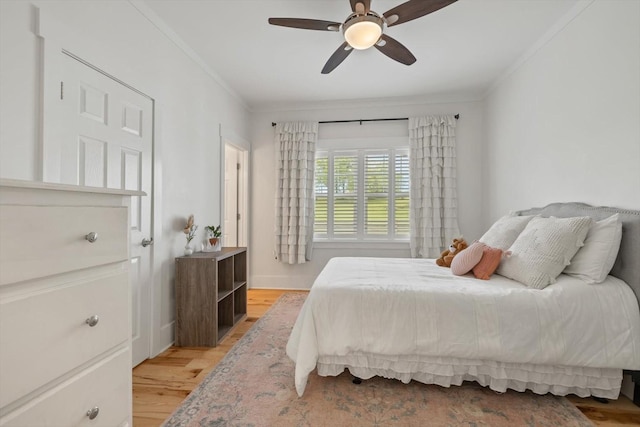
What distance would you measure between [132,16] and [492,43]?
3.10 m

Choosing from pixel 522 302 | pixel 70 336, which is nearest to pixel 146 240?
pixel 70 336

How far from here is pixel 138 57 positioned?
226 cm

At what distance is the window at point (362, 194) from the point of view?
4.28m

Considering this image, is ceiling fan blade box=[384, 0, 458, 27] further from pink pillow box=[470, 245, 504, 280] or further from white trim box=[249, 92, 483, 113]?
white trim box=[249, 92, 483, 113]

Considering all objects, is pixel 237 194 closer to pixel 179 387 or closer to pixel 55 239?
pixel 179 387

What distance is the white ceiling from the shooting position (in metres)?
2.33

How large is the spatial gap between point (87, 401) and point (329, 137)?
3965 millimetres

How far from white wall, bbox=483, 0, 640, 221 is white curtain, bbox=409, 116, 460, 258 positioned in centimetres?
67

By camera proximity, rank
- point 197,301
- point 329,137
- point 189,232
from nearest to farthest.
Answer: point 197,301
point 189,232
point 329,137

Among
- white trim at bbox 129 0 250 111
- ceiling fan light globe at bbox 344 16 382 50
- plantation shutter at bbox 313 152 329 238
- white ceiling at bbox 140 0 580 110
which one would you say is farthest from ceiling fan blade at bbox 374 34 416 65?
plantation shutter at bbox 313 152 329 238

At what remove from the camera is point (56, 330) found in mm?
806

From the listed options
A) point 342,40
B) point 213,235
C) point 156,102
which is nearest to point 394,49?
point 342,40

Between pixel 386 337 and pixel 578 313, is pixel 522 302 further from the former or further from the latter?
pixel 386 337

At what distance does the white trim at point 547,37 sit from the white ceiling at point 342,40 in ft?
0.09
